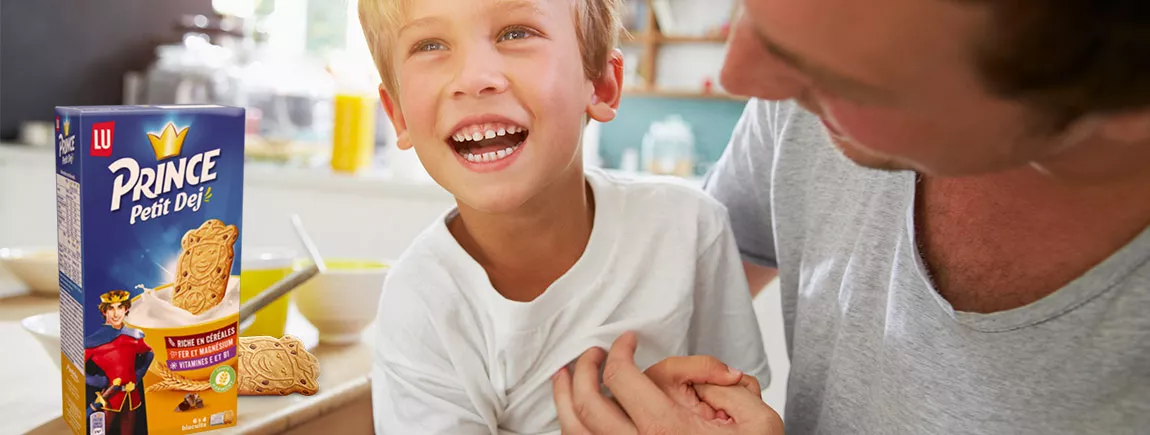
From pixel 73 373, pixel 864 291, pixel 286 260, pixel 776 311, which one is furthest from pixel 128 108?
pixel 776 311

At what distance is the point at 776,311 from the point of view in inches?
79.4

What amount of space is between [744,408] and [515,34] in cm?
38

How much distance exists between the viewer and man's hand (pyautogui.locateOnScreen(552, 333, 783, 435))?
2.35 ft

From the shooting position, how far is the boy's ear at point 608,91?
850mm

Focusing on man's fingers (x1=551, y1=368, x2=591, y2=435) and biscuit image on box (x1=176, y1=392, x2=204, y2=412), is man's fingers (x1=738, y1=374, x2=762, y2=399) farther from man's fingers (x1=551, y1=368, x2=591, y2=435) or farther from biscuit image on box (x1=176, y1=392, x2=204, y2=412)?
biscuit image on box (x1=176, y1=392, x2=204, y2=412)

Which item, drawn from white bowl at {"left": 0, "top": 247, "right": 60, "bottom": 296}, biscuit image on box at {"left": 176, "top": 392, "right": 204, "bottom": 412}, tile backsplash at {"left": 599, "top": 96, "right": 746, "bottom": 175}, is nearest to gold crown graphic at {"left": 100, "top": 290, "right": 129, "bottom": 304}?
biscuit image on box at {"left": 176, "top": 392, "right": 204, "bottom": 412}

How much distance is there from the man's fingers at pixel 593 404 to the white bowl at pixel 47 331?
45 cm

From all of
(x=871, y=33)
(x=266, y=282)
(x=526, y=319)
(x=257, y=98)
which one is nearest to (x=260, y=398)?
(x=266, y=282)

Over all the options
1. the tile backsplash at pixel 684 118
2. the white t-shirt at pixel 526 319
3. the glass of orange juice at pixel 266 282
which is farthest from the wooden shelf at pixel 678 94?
the glass of orange juice at pixel 266 282

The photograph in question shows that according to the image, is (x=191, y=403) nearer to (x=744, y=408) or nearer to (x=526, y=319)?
(x=526, y=319)

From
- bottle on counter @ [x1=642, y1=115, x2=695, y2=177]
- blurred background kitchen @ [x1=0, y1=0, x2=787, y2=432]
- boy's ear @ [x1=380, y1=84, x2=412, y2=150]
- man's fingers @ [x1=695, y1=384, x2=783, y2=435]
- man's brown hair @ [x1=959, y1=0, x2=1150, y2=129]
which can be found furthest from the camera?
bottle on counter @ [x1=642, y1=115, x2=695, y2=177]

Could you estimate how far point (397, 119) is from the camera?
85cm

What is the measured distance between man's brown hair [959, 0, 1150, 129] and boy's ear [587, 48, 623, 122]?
0.48m

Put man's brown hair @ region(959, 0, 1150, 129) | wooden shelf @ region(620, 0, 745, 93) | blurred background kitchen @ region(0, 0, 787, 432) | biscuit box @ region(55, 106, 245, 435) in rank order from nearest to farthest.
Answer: man's brown hair @ region(959, 0, 1150, 129)
biscuit box @ region(55, 106, 245, 435)
blurred background kitchen @ region(0, 0, 787, 432)
wooden shelf @ region(620, 0, 745, 93)
